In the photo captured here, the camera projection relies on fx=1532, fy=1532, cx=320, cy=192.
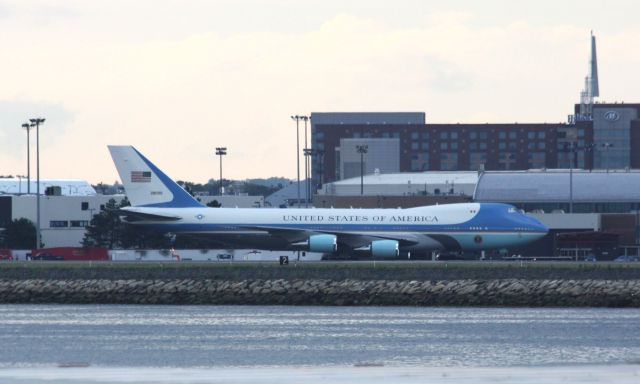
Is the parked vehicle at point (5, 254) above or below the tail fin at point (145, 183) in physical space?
below

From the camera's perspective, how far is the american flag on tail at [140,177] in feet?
359

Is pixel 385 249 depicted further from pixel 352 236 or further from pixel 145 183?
pixel 145 183

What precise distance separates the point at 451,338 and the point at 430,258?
56.7m

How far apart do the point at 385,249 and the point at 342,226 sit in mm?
3901

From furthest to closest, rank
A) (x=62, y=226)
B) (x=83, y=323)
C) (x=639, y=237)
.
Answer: (x=62, y=226), (x=639, y=237), (x=83, y=323)

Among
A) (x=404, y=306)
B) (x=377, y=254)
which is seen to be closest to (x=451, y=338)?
(x=404, y=306)

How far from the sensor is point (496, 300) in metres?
75.9

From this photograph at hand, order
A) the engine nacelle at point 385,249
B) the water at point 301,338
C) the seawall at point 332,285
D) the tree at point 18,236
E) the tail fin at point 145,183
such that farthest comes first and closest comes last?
the tree at point 18,236 < the tail fin at point 145,183 < the engine nacelle at point 385,249 < the seawall at point 332,285 < the water at point 301,338

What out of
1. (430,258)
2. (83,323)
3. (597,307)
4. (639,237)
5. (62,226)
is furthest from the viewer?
(62,226)

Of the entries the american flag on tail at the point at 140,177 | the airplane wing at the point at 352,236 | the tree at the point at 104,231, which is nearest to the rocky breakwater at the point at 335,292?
the airplane wing at the point at 352,236

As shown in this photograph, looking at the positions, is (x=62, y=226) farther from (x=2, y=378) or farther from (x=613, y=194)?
(x=2, y=378)

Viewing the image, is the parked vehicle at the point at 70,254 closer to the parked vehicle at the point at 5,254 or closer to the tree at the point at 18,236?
the parked vehicle at the point at 5,254

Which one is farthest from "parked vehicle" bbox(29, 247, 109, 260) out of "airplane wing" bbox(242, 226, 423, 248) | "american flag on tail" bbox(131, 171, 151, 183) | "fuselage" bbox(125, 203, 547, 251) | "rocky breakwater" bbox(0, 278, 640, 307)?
"rocky breakwater" bbox(0, 278, 640, 307)

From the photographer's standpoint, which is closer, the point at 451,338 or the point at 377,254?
the point at 451,338
